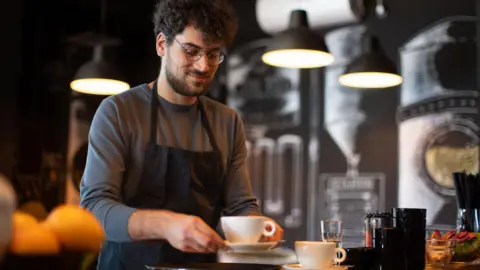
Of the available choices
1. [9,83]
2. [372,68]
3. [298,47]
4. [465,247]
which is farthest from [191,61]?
[9,83]

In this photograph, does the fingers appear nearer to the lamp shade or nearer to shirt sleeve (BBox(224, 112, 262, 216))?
shirt sleeve (BBox(224, 112, 262, 216))

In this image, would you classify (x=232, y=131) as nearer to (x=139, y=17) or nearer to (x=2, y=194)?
(x=2, y=194)

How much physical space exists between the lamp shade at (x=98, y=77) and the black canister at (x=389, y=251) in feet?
11.3

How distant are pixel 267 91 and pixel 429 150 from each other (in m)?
1.63

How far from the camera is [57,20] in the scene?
5797 millimetres

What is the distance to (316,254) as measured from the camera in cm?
157

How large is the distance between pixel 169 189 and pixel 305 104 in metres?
3.71

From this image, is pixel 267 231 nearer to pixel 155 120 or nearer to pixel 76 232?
pixel 155 120

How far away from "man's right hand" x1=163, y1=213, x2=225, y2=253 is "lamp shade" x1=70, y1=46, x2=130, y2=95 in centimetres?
329

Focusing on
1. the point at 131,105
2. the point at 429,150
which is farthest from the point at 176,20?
the point at 429,150

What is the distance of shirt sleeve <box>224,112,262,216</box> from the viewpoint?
245cm

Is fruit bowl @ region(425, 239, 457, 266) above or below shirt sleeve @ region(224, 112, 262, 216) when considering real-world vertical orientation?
below

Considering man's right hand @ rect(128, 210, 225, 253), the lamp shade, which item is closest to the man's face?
man's right hand @ rect(128, 210, 225, 253)

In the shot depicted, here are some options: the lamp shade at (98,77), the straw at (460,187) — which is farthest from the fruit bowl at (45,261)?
the lamp shade at (98,77)
